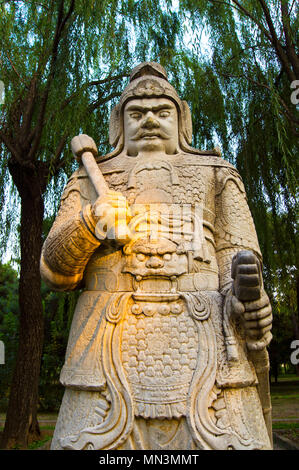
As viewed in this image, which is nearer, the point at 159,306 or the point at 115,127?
the point at 159,306

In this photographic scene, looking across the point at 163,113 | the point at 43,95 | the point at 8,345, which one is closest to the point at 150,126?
the point at 163,113

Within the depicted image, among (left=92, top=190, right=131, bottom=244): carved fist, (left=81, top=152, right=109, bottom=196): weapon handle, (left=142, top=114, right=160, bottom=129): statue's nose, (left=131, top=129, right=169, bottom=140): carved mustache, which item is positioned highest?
(left=142, top=114, right=160, bottom=129): statue's nose

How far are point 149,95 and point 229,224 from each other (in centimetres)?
102

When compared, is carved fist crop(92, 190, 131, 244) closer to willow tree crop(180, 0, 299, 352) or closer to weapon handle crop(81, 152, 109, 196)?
weapon handle crop(81, 152, 109, 196)

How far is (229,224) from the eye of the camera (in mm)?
2635

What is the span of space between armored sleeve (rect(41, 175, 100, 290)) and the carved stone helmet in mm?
826

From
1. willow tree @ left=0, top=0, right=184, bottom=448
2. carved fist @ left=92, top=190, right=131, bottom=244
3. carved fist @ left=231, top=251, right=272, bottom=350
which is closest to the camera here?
carved fist @ left=231, top=251, right=272, bottom=350

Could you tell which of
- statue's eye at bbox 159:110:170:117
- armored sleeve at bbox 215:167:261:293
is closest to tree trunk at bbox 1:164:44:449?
statue's eye at bbox 159:110:170:117

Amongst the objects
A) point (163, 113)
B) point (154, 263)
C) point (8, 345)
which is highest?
point (163, 113)

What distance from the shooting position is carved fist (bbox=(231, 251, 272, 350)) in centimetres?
195

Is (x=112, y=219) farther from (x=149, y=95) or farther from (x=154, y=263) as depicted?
(x=149, y=95)

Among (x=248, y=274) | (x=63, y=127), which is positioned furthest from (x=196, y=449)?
(x=63, y=127)

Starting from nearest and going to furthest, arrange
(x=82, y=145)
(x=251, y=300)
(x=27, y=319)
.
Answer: (x=251, y=300), (x=82, y=145), (x=27, y=319)

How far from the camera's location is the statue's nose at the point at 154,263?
2369 mm
